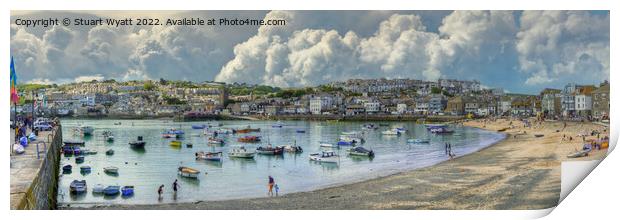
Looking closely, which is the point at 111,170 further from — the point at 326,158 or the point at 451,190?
the point at 451,190

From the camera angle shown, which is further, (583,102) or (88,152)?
(583,102)

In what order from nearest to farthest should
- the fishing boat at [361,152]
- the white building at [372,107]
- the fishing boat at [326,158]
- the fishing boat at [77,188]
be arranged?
1. the fishing boat at [77,188]
2. the fishing boat at [326,158]
3. the fishing boat at [361,152]
4. the white building at [372,107]

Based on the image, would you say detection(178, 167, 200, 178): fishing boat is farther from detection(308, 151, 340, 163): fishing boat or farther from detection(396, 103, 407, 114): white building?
detection(396, 103, 407, 114): white building

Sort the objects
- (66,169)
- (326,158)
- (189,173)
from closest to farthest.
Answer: (189,173) < (66,169) < (326,158)

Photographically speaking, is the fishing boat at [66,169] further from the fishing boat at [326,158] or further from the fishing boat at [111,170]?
the fishing boat at [326,158]

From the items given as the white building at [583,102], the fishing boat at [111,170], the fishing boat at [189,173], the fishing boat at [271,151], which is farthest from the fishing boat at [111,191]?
the white building at [583,102]

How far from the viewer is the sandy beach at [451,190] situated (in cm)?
810

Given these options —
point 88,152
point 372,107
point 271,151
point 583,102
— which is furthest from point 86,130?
point 583,102

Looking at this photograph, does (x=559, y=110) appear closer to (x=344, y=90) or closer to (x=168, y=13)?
(x=344, y=90)

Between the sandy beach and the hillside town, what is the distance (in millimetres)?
3452

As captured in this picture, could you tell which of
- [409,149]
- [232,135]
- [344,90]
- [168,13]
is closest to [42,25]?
[168,13]

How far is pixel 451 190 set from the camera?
8.86 meters

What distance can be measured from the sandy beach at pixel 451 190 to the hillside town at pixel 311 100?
3.45 metres

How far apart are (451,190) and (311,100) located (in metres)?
14.4
